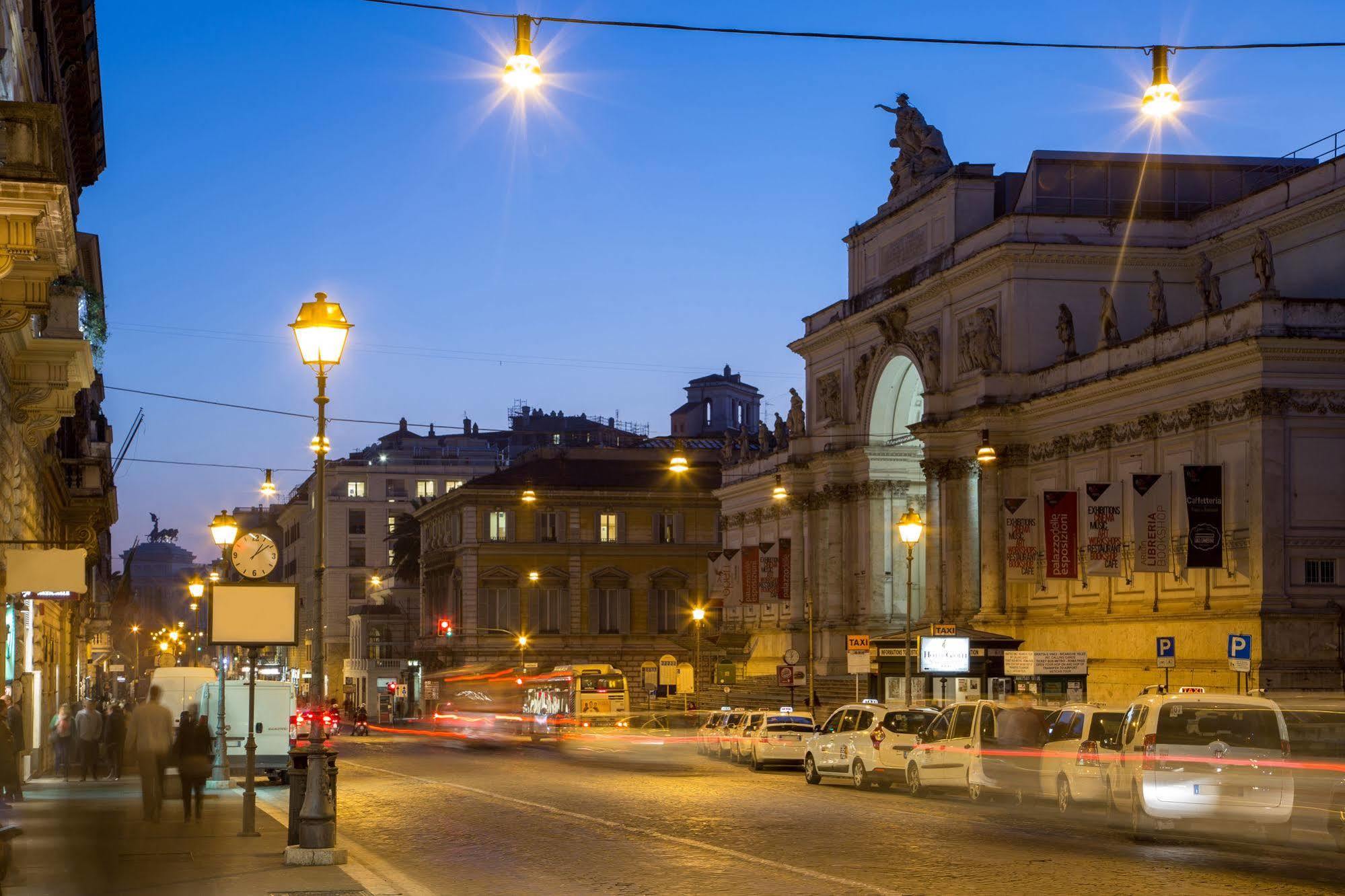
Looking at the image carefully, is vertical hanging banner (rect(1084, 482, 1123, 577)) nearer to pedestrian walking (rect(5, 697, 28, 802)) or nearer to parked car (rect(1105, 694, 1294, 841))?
parked car (rect(1105, 694, 1294, 841))

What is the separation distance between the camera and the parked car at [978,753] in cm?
2850

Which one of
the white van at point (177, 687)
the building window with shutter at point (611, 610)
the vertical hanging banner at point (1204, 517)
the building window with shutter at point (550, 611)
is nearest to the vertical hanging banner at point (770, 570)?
the building window with shutter at point (611, 610)

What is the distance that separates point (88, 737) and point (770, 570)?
42811 mm

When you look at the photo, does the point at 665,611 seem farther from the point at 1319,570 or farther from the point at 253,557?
the point at 253,557

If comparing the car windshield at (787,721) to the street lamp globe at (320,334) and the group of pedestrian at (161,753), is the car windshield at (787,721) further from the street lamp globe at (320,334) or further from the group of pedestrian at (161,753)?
the street lamp globe at (320,334)

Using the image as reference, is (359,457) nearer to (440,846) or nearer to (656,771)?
(656,771)

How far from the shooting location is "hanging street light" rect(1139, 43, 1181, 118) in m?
20.0

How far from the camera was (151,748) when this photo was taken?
2608 cm

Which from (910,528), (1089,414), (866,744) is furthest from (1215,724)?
(1089,414)

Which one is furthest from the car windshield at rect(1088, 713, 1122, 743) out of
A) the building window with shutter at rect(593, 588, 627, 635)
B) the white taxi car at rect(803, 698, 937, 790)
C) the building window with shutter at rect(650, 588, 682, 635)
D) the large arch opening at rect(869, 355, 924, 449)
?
the building window with shutter at rect(650, 588, 682, 635)

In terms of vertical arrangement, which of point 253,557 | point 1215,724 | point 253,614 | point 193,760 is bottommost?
point 193,760

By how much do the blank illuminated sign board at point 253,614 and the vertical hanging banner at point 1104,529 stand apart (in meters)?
34.2

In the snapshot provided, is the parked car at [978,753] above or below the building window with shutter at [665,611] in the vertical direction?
below

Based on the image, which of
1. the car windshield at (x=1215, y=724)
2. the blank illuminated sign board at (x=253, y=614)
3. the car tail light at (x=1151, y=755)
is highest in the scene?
the blank illuminated sign board at (x=253, y=614)
